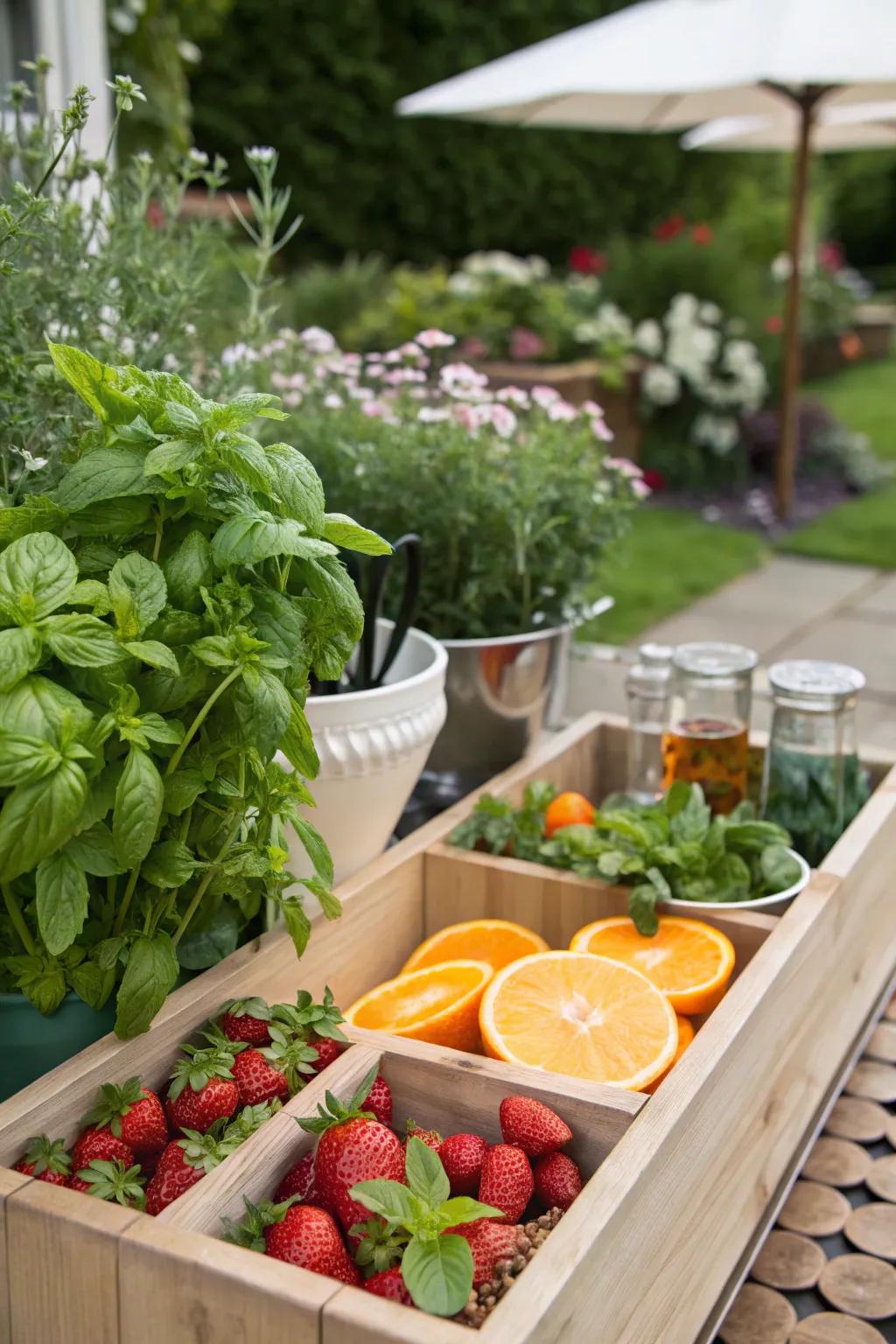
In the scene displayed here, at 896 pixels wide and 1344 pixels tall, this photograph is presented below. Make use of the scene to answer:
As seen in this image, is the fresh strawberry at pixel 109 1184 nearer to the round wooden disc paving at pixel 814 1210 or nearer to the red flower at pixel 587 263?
the round wooden disc paving at pixel 814 1210

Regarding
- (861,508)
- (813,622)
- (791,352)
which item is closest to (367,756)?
(813,622)

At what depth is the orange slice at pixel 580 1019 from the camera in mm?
1217

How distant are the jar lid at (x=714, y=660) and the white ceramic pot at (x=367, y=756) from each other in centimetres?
34

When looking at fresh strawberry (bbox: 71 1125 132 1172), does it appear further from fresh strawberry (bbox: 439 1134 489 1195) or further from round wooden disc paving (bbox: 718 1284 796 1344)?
round wooden disc paving (bbox: 718 1284 796 1344)

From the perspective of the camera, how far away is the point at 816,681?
1.67 meters

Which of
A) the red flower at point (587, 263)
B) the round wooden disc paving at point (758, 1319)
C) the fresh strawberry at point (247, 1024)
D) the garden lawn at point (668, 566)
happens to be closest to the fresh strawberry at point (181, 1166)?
the fresh strawberry at point (247, 1024)

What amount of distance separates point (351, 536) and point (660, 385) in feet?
18.5

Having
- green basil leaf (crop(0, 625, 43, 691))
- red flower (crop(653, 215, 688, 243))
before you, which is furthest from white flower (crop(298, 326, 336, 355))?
red flower (crop(653, 215, 688, 243))

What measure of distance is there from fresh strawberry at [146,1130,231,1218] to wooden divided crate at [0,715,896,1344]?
0.09 ft

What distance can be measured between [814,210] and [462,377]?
40.5 ft

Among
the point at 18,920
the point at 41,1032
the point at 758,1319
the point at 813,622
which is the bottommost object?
the point at 813,622

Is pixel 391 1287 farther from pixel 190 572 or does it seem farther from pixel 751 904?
pixel 751 904

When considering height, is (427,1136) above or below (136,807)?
below

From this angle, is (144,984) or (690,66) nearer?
(144,984)
